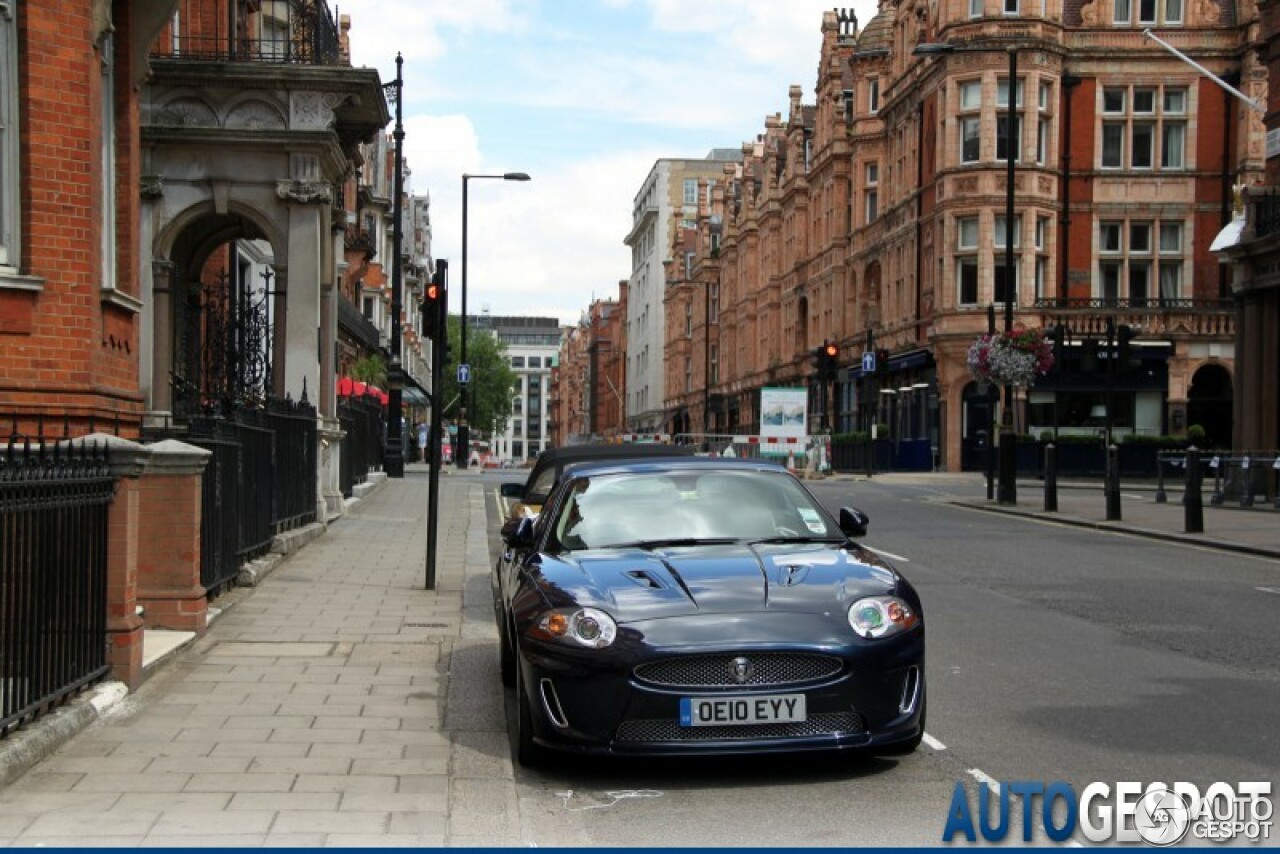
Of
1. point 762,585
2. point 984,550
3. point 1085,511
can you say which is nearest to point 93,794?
point 762,585

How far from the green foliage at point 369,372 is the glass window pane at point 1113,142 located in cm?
2487

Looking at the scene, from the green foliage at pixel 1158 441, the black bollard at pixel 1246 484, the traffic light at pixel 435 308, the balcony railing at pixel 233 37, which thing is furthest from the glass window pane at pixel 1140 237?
the traffic light at pixel 435 308

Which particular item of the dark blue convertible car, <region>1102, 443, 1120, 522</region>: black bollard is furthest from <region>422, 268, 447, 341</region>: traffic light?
<region>1102, 443, 1120, 522</region>: black bollard

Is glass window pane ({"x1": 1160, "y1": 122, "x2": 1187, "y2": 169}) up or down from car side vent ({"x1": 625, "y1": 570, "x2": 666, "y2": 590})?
up

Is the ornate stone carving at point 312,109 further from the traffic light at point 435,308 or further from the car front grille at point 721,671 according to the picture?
the car front grille at point 721,671

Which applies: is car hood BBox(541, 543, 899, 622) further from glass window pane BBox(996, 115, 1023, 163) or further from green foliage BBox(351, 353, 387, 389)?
glass window pane BBox(996, 115, 1023, 163)

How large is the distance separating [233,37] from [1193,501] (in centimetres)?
1499

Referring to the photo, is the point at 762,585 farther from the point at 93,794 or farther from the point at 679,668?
the point at 93,794

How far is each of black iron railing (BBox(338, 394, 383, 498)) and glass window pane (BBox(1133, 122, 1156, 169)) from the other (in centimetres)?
2647

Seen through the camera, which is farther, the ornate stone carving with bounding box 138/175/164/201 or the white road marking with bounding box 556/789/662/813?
the ornate stone carving with bounding box 138/175/164/201

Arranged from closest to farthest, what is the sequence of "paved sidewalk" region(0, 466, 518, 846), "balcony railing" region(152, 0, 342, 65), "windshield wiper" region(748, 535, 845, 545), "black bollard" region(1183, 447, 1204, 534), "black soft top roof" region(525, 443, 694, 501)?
"paved sidewalk" region(0, 466, 518, 846) < "windshield wiper" region(748, 535, 845, 545) < "black soft top roof" region(525, 443, 694, 501) < "balcony railing" region(152, 0, 342, 65) < "black bollard" region(1183, 447, 1204, 534)

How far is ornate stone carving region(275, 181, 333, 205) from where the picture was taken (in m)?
18.5

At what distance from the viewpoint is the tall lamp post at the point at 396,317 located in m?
33.8

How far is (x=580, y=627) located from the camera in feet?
20.1
